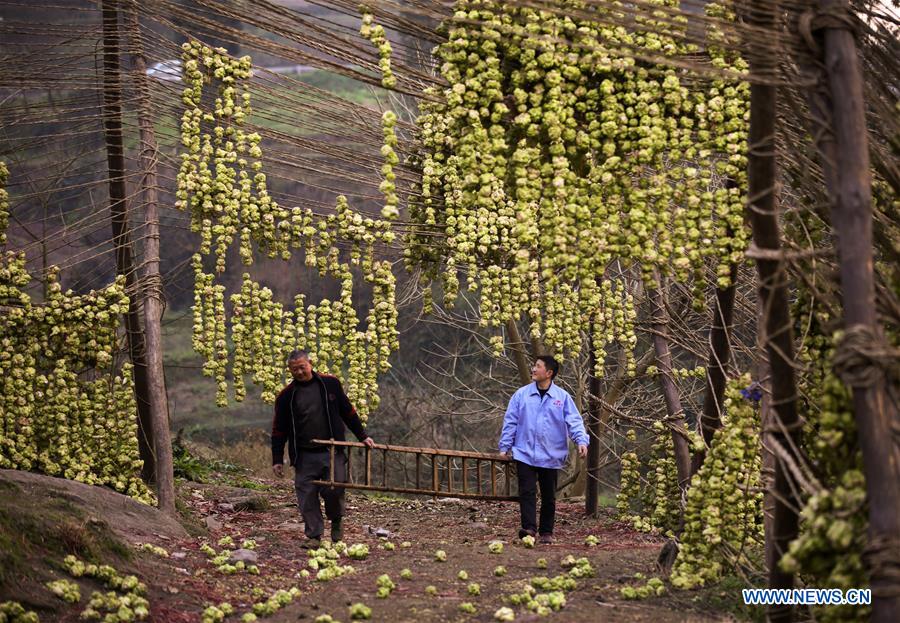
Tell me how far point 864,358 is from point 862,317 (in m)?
0.22

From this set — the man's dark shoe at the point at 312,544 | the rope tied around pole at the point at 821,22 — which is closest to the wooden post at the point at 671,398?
the man's dark shoe at the point at 312,544

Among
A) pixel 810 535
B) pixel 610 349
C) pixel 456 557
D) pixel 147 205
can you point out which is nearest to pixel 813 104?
pixel 810 535

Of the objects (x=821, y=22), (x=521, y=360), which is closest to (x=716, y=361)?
(x=821, y=22)

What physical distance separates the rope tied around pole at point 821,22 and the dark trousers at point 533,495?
16.6 ft

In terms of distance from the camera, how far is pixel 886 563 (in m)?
4.85

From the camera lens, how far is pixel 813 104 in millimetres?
5496

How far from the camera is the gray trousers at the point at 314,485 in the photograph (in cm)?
933

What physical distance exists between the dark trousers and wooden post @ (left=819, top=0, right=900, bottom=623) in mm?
4782

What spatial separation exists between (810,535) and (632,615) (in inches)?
75.1

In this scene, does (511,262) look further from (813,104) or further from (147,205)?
(813,104)

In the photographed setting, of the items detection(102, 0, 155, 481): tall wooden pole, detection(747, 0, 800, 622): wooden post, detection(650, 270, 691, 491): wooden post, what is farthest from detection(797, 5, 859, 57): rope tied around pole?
detection(102, 0, 155, 481): tall wooden pole

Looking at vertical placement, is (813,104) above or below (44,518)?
above

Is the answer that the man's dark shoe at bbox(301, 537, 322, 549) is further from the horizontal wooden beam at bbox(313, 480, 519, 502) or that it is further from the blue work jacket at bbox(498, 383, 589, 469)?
the blue work jacket at bbox(498, 383, 589, 469)

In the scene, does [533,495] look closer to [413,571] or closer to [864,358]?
[413,571]
